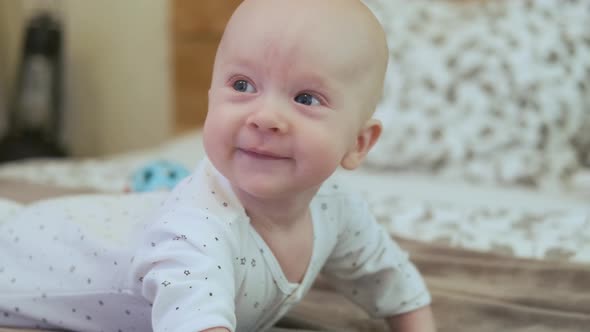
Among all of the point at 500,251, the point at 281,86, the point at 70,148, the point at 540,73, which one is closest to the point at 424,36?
the point at 540,73

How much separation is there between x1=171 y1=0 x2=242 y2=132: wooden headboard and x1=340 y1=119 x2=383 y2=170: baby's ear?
2.05 m

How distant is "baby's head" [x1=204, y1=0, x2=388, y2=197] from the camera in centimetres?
67

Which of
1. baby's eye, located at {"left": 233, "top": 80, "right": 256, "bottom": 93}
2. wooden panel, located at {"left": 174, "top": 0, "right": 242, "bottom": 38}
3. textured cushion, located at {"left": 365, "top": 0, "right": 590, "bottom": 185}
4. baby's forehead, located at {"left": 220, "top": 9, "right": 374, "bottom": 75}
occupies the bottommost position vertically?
baby's eye, located at {"left": 233, "top": 80, "right": 256, "bottom": 93}

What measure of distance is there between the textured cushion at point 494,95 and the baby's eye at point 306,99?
120 cm

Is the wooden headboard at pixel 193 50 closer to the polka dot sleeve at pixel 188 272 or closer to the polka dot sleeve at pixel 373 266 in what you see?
the polka dot sleeve at pixel 373 266

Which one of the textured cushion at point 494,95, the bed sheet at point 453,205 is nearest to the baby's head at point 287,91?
the bed sheet at point 453,205

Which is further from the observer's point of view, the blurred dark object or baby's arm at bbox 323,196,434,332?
the blurred dark object

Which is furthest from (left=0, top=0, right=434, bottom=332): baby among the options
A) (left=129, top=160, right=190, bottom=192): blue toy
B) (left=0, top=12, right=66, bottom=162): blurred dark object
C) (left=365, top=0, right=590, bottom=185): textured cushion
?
(left=0, top=12, right=66, bottom=162): blurred dark object

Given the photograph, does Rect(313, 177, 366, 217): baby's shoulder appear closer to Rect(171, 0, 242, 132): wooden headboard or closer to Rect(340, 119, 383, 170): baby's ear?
Rect(340, 119, 383, 170): baby's ear

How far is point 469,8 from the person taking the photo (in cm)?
204

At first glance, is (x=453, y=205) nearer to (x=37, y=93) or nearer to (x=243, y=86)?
(x=243, y=86)

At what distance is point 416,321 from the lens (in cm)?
92

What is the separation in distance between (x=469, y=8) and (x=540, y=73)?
13.5 inches

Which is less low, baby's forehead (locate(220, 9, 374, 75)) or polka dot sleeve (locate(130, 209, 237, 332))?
baby's forehead (locate(220, 9, 374, 75))
